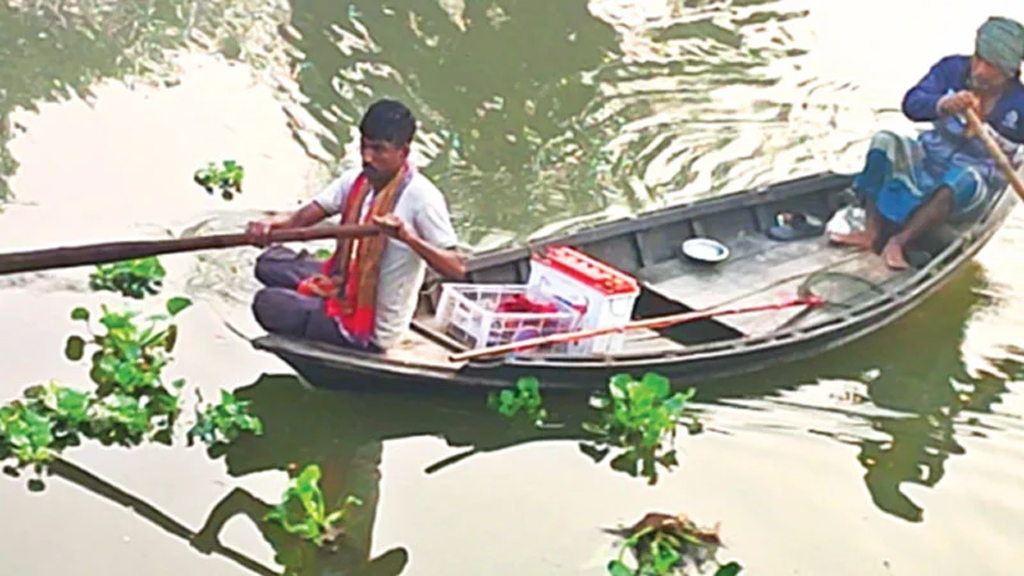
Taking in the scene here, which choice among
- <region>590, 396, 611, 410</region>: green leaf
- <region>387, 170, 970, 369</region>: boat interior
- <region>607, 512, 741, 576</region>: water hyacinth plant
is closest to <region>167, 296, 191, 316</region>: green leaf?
<region>387, 170, 970, 369</region>: boat interior

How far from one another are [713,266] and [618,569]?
2704 millimetres

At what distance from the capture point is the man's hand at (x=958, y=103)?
7270 millimetres

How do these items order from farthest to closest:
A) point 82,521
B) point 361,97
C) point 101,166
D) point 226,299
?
1. point 361,97
2. point 101,166
3. point 226,299
4. point 82,521

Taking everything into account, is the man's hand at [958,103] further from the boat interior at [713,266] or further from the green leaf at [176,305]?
the green leaf at [176,305]

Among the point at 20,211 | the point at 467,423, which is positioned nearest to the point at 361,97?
the point at 20,211

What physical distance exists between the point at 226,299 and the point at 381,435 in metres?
1.48

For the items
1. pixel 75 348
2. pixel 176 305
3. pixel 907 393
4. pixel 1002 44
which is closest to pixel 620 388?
pixel 907 393

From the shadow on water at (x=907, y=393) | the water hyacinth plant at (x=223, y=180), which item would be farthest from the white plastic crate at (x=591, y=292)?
the water hyacinth plant at (x=223, y=180)

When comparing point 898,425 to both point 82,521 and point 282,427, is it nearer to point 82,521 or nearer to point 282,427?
point 282,427

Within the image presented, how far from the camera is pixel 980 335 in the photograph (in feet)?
25.3

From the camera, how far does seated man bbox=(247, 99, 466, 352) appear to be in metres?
5.80

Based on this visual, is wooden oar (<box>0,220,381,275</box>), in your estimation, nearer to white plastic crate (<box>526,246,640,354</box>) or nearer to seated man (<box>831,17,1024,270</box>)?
white plastic crate (<box>526,246,640,354</box>)

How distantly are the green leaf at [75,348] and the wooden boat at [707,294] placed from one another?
122cm

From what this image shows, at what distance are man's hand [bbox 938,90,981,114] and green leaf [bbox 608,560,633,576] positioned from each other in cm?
331
